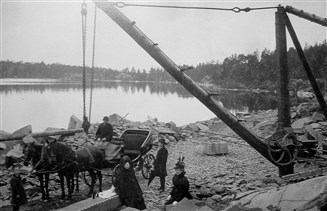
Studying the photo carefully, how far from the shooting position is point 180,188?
6.57 meters

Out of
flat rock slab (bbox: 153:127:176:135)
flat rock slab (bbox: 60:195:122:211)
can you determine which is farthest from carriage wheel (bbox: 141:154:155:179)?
flat rock slab (bbox: 153:127:176:135)

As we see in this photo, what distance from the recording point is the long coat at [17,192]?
711 centimetres

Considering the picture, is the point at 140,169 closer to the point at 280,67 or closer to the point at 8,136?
the point at 280,67

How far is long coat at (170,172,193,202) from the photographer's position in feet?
21.4

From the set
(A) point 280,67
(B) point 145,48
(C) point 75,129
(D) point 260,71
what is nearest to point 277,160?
(A) point 280,67

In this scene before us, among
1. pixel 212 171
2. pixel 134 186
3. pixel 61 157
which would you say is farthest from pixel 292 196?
pixel 61 157

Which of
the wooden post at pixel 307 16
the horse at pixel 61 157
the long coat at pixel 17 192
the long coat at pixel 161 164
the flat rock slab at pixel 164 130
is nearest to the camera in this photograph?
the long coat at pixel 17 192

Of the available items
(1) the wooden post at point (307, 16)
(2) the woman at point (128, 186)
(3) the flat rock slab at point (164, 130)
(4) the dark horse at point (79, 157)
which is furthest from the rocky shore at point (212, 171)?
(1) the wooden post at point (307, 16)

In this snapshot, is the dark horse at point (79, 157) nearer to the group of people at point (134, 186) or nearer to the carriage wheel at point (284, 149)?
the group of people at point (134, 186)

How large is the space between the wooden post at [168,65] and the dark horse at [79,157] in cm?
354

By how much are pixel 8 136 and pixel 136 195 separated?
856 cm

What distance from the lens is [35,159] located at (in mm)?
7855

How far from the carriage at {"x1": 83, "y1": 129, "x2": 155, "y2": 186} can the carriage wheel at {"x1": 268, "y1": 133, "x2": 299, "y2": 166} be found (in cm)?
403

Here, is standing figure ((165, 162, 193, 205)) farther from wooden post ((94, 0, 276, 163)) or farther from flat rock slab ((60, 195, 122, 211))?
wooden post ((94, 0, 276, 163))
